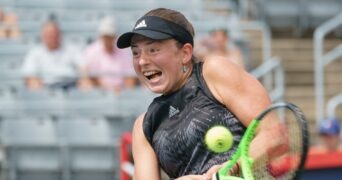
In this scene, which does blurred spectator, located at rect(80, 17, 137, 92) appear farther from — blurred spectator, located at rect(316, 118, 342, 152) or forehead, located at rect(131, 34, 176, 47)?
forehead, located at rect(131, 34, 176, 47)

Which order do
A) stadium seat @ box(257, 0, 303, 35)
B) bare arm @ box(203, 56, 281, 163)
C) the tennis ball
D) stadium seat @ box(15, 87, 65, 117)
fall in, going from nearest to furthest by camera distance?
1. the tennis ball
2. bare arm @ box(203, 56, 281, 163)
3. stadium seat @ box(15, 87, 65, 117)
4. stadium seat @ box(257, 0, 303, 35)

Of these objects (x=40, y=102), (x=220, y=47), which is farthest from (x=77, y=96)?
(x=220, y=47)

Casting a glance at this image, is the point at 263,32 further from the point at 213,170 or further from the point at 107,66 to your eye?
the point at 213,170

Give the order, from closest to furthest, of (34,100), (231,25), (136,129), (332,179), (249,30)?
(136,129) → (332,179) → (34,100) → (231,25) → (249,30)

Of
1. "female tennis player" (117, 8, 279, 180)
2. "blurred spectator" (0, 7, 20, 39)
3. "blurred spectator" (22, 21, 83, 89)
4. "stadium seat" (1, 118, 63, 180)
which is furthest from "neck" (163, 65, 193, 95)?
"blurred spectator" (0, 7, 20, 39)

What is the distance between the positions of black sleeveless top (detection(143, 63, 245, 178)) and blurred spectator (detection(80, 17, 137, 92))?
464 centimetres

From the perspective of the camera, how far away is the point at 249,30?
11.5 metres

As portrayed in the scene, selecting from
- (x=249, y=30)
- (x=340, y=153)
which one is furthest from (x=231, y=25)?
(x=340, y=153)

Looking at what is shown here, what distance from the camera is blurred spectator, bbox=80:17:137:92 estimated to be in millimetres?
8578

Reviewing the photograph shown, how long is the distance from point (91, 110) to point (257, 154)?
513cm

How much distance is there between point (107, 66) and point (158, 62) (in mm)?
4954

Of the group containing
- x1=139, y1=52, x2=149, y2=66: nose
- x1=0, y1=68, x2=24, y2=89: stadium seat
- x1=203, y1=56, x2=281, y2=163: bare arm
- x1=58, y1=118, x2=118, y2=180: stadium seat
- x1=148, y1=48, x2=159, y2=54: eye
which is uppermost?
x1=148, y1=48, x2=159, y2=54: eye

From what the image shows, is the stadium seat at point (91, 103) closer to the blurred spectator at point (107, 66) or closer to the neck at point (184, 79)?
the blurred spectator at point (107, 66)

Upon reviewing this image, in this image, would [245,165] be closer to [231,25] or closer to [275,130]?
[275,130]
